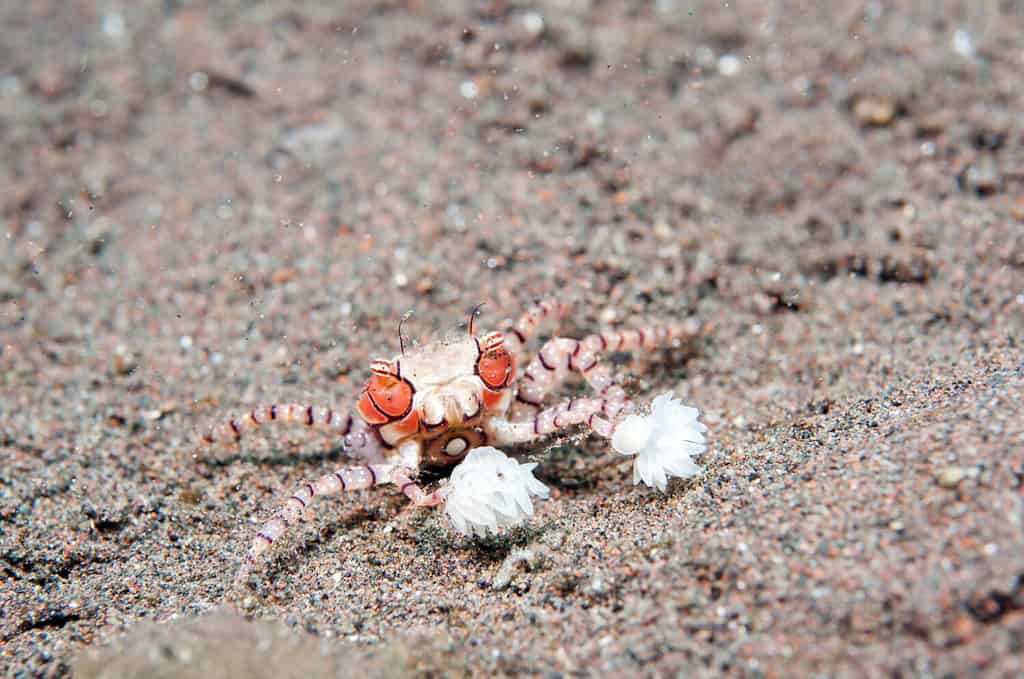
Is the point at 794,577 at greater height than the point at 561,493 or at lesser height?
greater

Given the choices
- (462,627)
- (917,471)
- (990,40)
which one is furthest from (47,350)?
(990,40)

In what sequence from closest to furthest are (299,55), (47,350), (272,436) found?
(272,436) < (47,350) < (299,55)

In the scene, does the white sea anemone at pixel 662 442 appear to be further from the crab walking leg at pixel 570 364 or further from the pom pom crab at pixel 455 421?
the crab walking leg at pixel 570 364

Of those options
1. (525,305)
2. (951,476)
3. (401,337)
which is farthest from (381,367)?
(951,476)

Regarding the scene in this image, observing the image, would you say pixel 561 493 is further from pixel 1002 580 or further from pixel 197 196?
pixel 197 196

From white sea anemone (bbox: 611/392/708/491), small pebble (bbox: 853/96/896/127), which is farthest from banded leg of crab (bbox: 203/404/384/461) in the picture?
small pebble (bbox: 853/96/896/127)

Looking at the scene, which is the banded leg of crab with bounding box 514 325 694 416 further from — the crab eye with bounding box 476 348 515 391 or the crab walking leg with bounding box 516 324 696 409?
the crab eye with bounding box 476 348 515 391
